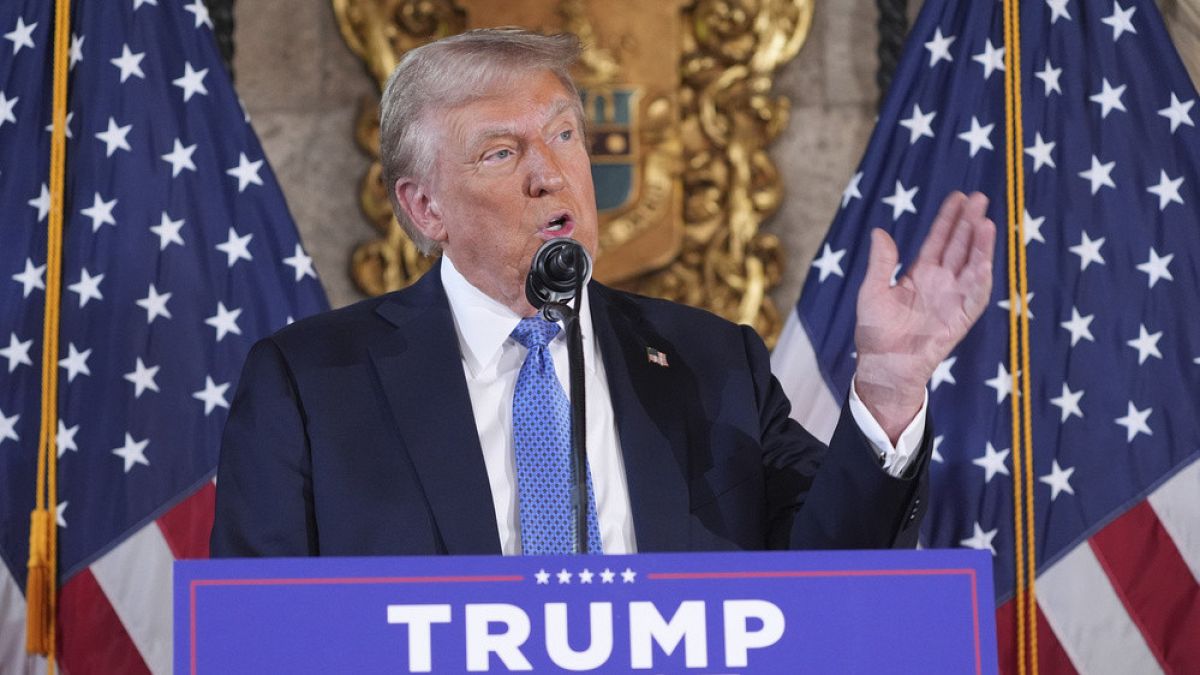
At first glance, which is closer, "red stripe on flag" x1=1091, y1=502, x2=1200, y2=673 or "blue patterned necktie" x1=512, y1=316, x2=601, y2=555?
"blue patterned necktie" x1=512, y1=316, x2=601, y2=555

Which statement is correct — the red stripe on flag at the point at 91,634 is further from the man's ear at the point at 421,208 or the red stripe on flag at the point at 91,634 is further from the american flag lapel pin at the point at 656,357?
the american flag lapel pin at the point at 656,357

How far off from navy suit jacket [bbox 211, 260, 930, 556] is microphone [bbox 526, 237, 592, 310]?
0.34m

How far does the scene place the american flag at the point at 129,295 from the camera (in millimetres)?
3133

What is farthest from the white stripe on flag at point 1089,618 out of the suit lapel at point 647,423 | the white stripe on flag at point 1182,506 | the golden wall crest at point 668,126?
the suit lapel at point 647,423

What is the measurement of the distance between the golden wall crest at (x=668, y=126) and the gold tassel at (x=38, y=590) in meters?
0.99

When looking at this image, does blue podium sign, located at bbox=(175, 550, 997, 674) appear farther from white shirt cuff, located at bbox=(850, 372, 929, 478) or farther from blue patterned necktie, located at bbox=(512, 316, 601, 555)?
blue patterned necktie, located at bbox=(512, 316, 601, 555)

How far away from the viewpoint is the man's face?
2174mm

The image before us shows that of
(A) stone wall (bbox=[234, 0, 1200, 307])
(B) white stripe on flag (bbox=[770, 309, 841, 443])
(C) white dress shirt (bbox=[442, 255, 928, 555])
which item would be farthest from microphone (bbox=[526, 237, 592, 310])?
(A) stone wall (bbox=[234, 0, 1200, 307])

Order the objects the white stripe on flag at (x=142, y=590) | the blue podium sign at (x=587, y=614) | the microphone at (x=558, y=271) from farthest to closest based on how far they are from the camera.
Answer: the white stripe on flag at (x=142, y=590)
the microphone at (x=558, y=271)
the blue podium sign at (x=587, y=614)

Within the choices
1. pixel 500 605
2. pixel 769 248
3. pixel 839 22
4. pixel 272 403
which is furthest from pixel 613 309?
pixel 839 22

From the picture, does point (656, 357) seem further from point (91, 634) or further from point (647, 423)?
point (91, 634)

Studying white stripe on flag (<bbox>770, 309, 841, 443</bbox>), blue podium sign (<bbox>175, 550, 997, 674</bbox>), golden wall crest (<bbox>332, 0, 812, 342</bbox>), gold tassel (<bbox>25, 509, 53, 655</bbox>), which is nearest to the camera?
blue podium sign (<bbox>175, 550, 997, 674</bbox>)

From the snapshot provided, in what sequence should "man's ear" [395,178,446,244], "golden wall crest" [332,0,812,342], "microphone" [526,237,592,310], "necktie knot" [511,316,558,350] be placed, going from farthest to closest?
"golden wall crest" [332,0,812,342] < "man's ear" [395,178,446,244] < "necktie knot" [511,316,558,350] < "microphone" [526,237,592,310]

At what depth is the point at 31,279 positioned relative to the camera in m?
3.22
